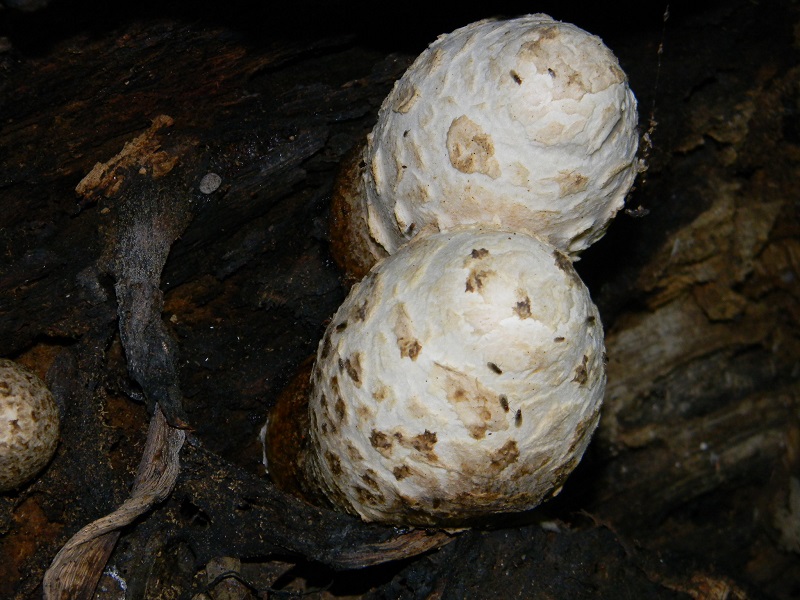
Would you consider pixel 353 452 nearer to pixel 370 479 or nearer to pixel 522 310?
pixel 370 479

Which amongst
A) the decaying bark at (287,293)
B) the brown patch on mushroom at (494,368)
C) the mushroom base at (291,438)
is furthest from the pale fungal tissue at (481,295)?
the decaying bark at (287,293)

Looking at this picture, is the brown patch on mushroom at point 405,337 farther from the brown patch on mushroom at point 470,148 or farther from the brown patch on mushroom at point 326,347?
the brown patch on mushroom at point 470,148

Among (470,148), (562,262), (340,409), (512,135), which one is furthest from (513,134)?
(340,409)

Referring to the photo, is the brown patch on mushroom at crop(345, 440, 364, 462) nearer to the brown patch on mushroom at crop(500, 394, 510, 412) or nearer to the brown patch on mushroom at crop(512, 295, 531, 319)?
the brown patch on mushroom at crop(500, 394, 510, 412)

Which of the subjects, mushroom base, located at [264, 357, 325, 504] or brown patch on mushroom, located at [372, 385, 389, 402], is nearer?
brown patch on mushroom, located at [372, 385, 389, 402]

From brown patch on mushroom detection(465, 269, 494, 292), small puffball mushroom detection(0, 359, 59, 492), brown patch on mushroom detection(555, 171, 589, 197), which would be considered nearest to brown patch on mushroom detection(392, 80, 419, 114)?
brown patch on mushroom detection(555, 171, 589, 197)

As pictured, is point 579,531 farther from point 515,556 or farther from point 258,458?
point 258,458
